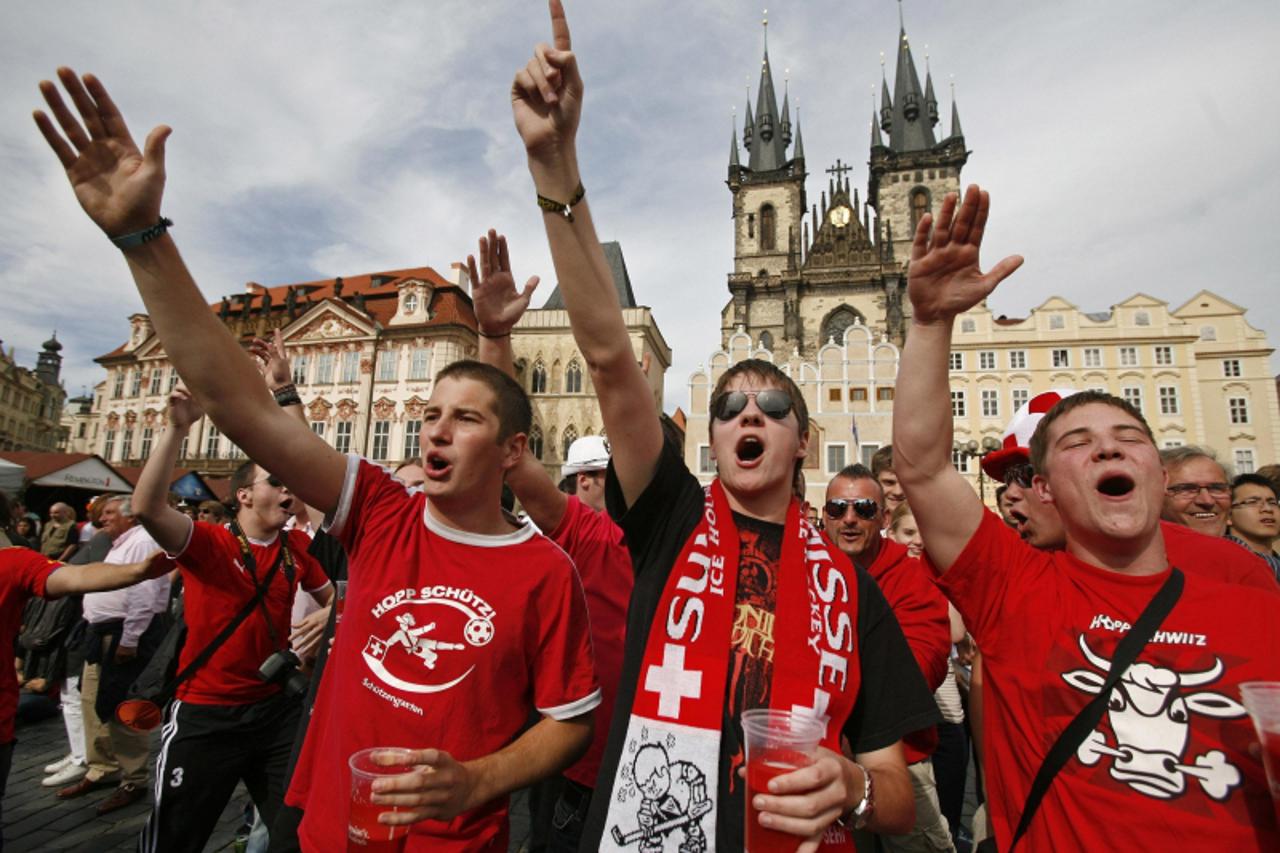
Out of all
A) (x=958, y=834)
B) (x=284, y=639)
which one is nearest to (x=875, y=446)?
(x=958, y=834)

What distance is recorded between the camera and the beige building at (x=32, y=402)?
2675 inches

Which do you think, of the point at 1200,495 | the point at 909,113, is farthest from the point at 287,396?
the point at 909,113

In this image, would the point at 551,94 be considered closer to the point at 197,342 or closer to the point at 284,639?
the point at 197,342

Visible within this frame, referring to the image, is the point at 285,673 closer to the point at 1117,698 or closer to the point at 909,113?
the point at 1117,698

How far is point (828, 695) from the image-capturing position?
1585mm

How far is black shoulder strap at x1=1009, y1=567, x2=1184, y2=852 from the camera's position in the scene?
157 centimetres

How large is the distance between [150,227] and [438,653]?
1.28 metres

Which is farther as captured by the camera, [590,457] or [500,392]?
Result: [590,457]

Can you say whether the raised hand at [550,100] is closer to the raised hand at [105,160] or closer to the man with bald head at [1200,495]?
the raised hand at [105,160]

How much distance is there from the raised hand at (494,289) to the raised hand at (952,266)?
5.31 ft

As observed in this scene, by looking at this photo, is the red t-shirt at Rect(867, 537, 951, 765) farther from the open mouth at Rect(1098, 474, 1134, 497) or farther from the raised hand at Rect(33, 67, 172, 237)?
the raised hand at Rect(33, 67, 172, 237)

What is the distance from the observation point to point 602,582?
3.05 m

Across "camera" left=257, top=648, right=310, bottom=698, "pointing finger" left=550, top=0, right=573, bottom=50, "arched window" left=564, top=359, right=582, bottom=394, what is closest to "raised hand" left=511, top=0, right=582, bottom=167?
"pointing finger" left=550, top=0, right=573, bottom=50

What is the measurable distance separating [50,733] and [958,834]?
317 inches
